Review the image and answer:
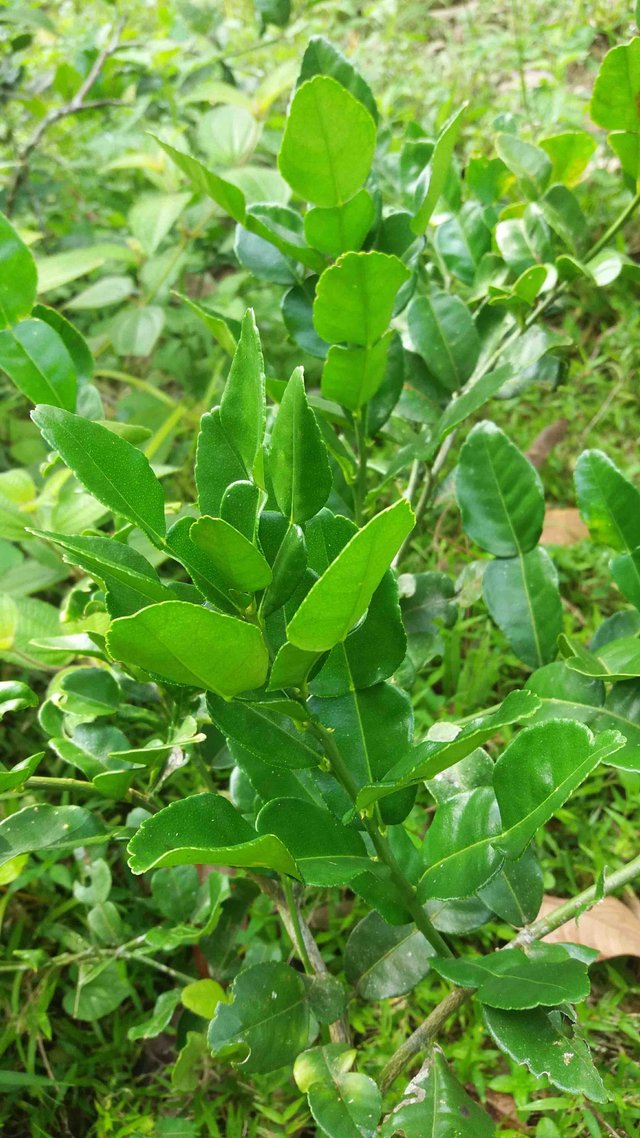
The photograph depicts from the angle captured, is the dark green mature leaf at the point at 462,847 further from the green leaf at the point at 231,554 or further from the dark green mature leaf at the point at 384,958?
the green leaf at the point at 231,554

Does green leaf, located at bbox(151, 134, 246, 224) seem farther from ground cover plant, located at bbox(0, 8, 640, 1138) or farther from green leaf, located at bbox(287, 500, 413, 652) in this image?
green leaf, located at bbox(287, 500, 413, 652)

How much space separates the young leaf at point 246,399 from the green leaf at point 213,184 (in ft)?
1.26

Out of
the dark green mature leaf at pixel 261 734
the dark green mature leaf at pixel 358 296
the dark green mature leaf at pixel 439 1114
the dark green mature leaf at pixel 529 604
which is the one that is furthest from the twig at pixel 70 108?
the dark green mature leaf at pixel 439 1114

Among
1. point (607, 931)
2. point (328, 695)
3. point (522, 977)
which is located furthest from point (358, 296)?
point (607, 931)

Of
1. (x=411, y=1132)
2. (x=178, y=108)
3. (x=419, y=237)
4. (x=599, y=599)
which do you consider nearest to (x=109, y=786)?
(x=411, y=1132)

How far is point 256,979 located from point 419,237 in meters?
0.75

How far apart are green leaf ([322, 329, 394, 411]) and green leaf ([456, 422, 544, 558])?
0.40 feet

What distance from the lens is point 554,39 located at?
291 cm

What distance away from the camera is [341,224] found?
0.82 metres

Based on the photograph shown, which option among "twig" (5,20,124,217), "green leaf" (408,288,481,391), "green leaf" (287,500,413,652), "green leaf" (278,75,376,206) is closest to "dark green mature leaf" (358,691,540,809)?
"green leaf" (287,500,413,652)

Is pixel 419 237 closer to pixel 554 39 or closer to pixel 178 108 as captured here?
pixel 178 108

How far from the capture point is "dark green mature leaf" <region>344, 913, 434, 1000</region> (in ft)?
2.74

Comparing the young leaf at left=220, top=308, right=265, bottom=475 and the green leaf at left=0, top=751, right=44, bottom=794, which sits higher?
the young leaf at left=220, top=308, right=265, bottom=475

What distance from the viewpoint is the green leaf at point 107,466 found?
0.56 m
